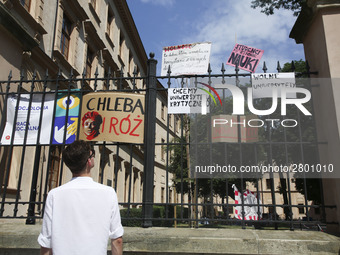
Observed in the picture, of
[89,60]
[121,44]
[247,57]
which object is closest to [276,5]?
[247,57]

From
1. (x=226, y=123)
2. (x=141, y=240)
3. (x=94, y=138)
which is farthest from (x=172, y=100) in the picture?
(x=141, y=240)

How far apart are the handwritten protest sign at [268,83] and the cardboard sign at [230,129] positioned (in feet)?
1.39

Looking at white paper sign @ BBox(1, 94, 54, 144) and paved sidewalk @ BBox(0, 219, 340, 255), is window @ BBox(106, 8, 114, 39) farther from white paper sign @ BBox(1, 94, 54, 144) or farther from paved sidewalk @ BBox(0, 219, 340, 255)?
paved sidewalk @ BBox(0, 219, 340, 255)

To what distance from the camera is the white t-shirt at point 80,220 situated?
85.5 inches

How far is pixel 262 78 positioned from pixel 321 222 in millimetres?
2258

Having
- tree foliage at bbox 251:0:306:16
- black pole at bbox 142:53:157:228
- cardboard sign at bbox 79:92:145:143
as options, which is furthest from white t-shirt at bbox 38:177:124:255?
tree foliage at bbox 251:0:306:16

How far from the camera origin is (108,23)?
68.4 feet

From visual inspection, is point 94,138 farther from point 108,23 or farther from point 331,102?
point 108,23

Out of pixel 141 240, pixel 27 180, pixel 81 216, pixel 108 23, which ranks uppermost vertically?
pixel 108 23

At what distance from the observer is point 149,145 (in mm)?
4551

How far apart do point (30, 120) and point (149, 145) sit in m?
2.14

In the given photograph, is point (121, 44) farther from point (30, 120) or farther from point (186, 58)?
point (186, 58)

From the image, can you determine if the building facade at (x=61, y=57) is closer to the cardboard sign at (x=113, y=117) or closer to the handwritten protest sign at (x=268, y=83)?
the cardboard sign at (x=113, y=117)

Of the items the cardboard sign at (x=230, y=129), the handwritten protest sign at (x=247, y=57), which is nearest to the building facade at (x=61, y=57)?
the cardboard sign at (x=230, y=129)
